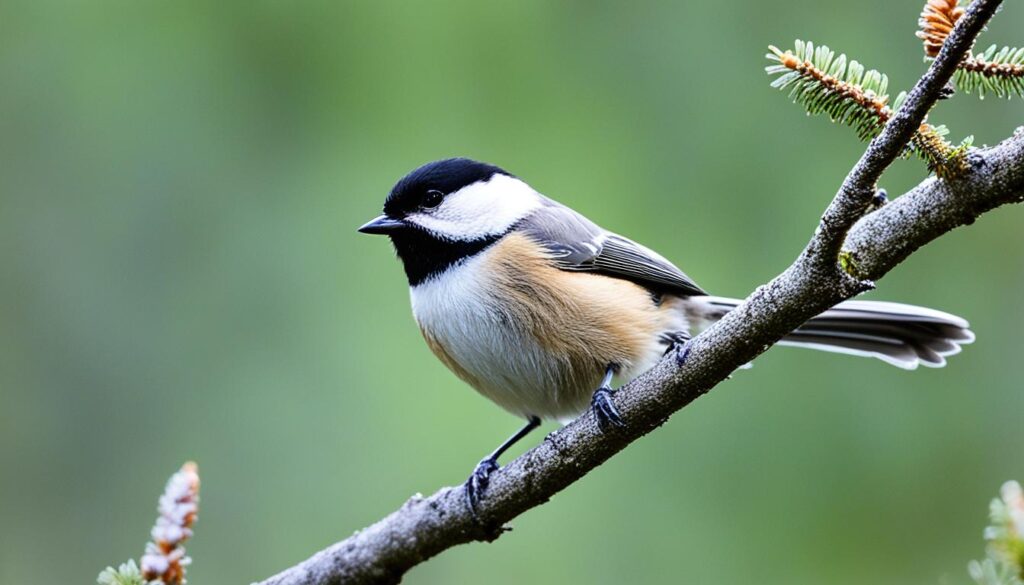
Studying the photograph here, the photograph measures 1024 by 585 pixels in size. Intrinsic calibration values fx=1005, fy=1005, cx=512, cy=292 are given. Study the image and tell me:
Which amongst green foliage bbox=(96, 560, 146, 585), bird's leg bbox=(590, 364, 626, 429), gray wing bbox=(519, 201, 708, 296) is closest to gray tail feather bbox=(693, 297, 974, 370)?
gray wing bbox=(519, 201, 708, 296)

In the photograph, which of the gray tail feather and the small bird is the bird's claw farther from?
the gray tail feather

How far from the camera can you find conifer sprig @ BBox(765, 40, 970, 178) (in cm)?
163

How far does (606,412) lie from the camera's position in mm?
2115

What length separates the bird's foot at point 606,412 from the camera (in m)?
2.09

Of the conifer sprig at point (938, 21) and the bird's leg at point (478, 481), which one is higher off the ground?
the conifer sprig at point (938, 21)

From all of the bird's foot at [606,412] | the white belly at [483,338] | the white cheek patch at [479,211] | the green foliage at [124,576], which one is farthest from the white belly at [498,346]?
the green foliage at [124,576]

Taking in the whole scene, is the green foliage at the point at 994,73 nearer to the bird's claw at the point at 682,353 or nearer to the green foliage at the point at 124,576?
the bird's claw at the point at 682,353

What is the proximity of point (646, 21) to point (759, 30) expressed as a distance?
0.56 meters

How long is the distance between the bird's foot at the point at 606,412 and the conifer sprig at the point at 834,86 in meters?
0.75

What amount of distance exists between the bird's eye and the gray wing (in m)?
0.27

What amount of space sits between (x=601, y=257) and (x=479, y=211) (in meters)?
0.41

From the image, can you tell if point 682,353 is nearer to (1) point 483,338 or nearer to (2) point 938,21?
(2) point 938,21

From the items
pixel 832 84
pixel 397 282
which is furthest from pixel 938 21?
pixel 397 282

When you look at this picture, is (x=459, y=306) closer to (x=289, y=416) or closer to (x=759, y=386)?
(x=759, y=386)
